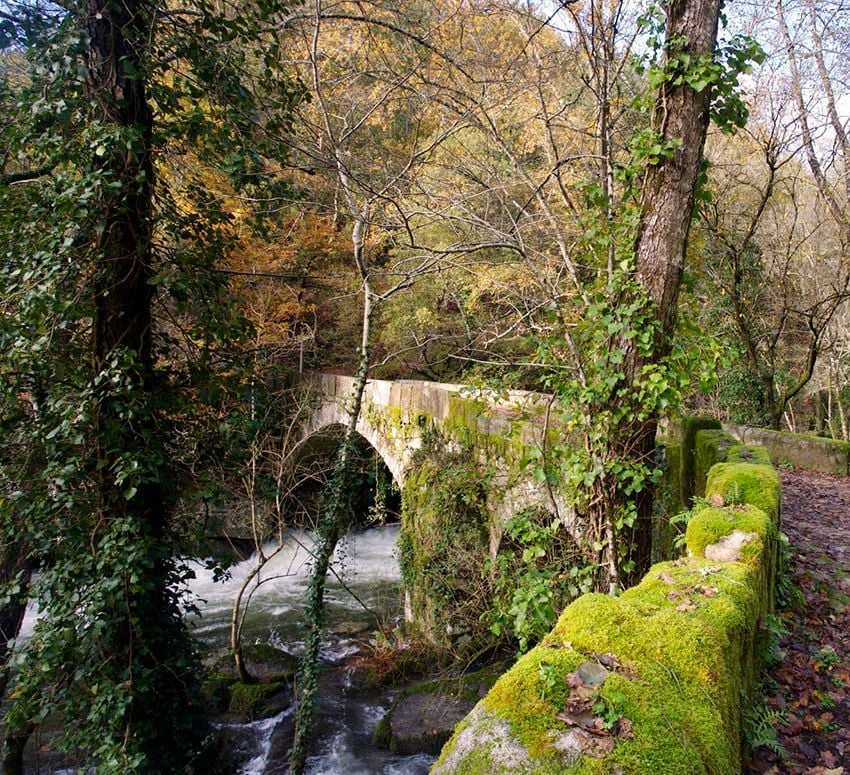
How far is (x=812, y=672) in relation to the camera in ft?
10.6

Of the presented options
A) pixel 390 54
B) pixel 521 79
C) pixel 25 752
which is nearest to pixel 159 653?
pixel 25 752

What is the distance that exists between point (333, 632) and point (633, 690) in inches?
346

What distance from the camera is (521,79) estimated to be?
17.1ft

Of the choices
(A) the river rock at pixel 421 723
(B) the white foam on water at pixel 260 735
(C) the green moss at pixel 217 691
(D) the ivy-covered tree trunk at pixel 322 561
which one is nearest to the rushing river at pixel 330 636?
(B) the white foam on water at pixel 260 735

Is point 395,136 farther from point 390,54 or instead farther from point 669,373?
point 669,373

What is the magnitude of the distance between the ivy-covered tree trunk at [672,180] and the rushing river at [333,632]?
391 cm

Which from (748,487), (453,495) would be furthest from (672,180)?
(453,495)

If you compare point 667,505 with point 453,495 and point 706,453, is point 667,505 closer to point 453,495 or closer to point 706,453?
point 706,453

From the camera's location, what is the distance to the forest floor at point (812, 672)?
247cm

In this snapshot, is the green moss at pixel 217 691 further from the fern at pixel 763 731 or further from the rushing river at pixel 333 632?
the fern at pixel 763 731

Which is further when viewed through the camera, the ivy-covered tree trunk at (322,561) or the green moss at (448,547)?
the green moss at (448,547)

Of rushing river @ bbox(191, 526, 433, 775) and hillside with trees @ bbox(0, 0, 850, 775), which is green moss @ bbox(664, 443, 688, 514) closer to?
hillside with trees @ bbox(0, 0, 850, 775)

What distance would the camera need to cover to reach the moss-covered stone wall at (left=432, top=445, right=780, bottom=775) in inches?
53.6

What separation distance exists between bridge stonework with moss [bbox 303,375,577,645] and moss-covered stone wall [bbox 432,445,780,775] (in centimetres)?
351
